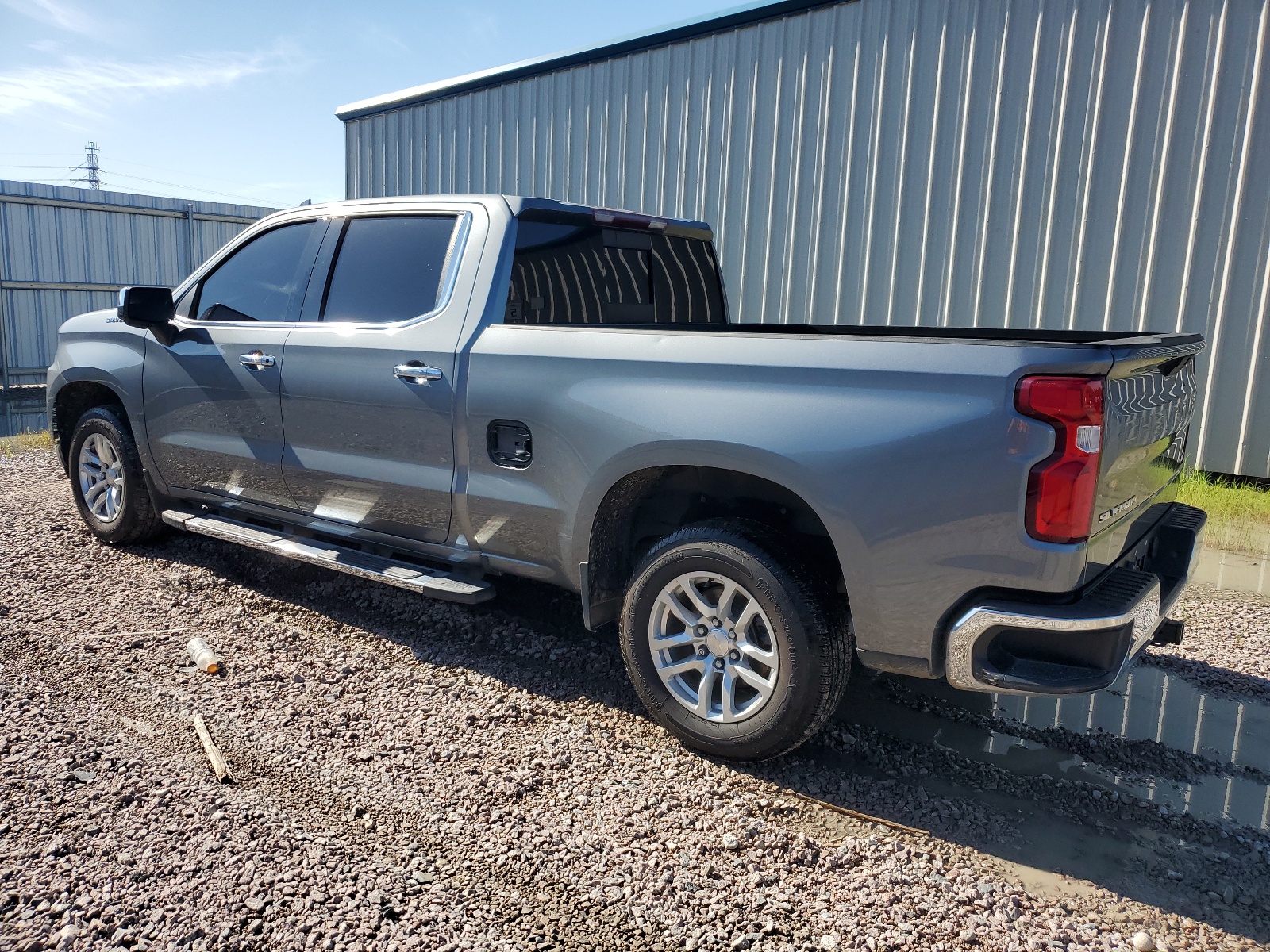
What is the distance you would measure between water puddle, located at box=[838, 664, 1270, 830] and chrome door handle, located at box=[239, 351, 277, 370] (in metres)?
3.00

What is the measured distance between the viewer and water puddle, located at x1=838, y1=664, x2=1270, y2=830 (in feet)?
10.4

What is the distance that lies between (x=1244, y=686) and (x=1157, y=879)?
1.84m

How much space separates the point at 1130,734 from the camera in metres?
3.58

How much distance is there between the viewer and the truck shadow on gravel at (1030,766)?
2717 millimetres

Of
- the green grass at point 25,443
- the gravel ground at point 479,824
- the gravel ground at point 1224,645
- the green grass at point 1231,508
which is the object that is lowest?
the green grass at point 25,443

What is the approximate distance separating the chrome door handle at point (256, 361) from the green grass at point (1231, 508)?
19.1 feet

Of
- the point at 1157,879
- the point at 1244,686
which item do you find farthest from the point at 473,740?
the point at 1244,686

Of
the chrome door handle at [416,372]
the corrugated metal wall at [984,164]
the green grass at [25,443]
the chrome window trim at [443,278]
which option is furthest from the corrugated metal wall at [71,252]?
the chrome door handle at [416,372]

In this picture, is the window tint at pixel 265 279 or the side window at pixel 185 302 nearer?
the window tint at pixel 265 279

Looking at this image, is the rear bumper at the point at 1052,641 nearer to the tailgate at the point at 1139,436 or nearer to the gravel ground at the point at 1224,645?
the tailgate at the point at 1139,436

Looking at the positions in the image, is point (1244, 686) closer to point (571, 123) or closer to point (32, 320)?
point (571, 123)

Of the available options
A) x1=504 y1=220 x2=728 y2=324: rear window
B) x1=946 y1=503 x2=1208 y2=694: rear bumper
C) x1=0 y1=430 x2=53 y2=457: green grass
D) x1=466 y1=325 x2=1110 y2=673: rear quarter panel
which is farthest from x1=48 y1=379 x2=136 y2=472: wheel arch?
x1=946 y1=503 x2=1208 y2=694: rear bumper

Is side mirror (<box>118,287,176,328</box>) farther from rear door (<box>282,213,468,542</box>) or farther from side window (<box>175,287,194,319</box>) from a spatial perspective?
rear door (<box>282,213,468,542</box>)

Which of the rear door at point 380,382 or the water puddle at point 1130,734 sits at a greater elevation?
the rear door at point 380,382
